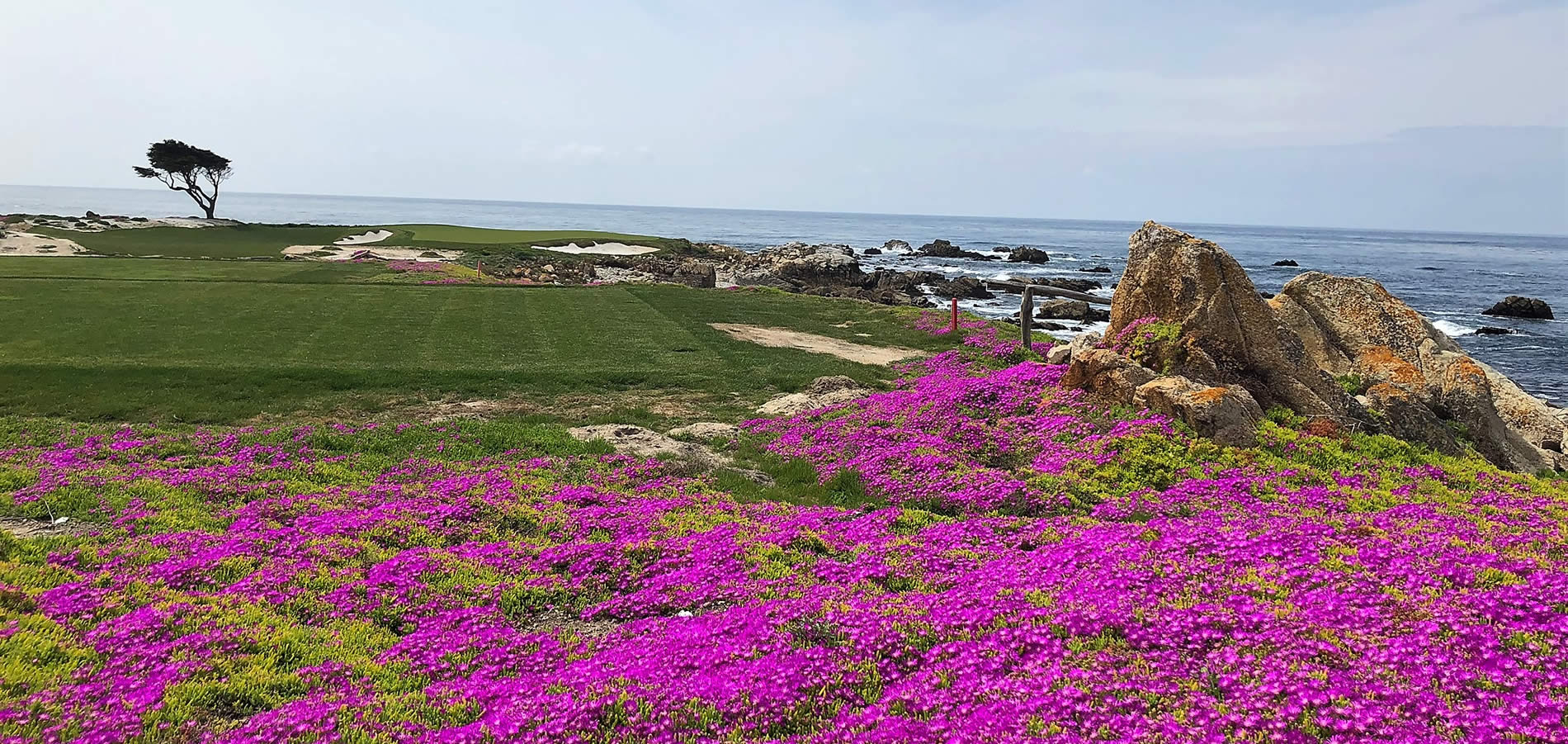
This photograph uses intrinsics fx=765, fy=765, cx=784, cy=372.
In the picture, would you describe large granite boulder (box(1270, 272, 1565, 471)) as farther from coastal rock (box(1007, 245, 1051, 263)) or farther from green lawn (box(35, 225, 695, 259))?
coastal rock (box(1007, 245, 1051, 263))

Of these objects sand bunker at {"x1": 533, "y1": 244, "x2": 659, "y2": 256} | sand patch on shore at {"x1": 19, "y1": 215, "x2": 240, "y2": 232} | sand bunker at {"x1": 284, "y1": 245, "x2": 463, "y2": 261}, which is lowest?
sand bunker at {"x1": 284, "y1": 245, "x2": 463, "y2": 261}

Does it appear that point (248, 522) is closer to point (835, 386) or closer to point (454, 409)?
point (454, 409)

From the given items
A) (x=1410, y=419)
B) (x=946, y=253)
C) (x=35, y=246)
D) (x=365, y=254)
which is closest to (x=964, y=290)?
(x=365, y=254)

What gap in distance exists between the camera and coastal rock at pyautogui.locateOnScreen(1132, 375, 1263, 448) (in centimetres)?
1248

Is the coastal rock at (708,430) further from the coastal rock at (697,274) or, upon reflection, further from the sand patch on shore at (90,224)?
the sand patch on shore at (90,224)

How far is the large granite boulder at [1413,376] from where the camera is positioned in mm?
13203

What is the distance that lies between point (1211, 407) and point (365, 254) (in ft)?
200

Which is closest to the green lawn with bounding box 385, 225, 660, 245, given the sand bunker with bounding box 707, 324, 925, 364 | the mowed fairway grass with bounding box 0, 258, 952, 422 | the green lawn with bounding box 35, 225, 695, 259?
the green lawn with bounding box 35, 225, 695, 259

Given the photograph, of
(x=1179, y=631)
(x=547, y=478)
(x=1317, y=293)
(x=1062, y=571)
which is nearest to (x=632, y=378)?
(x=547, y=478)

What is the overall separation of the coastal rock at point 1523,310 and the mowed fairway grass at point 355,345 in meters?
53.1

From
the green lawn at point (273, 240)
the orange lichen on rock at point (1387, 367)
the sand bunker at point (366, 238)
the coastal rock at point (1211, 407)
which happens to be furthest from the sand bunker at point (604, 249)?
the coastal rock at point (1211, 407)

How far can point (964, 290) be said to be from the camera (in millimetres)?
63938

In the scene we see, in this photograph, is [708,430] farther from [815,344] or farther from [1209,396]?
[815,344]

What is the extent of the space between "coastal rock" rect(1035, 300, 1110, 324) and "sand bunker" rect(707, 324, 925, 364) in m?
22.8
